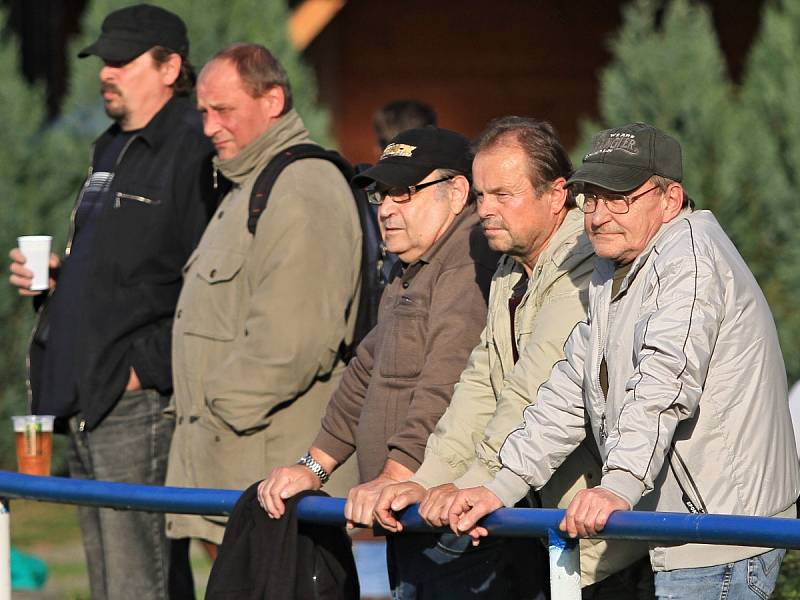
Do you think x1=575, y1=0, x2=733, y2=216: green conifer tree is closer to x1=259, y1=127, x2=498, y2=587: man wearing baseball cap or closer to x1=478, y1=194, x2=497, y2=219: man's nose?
x1=259, y1=127, x2=498, y2=587: man wearing baseball cap

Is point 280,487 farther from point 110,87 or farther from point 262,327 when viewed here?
point 110,87

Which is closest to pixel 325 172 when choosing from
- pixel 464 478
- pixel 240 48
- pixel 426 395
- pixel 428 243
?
pixel 240 48

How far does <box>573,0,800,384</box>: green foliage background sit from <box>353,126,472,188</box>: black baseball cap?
198 inches

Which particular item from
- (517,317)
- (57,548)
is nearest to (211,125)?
(517,317)

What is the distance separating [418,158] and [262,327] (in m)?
0.80

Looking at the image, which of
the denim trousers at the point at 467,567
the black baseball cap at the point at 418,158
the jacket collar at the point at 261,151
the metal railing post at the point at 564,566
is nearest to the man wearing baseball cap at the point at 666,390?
the metal railing post at the point at 564,566

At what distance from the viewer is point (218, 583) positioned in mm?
3568

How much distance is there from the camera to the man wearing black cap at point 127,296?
4.95m

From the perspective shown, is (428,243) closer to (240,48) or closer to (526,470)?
(526,470)

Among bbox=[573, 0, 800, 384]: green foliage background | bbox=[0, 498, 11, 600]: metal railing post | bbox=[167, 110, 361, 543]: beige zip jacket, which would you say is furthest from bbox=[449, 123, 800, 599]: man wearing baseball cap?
bbox=[573, 0, 800, 384]: green foliage background

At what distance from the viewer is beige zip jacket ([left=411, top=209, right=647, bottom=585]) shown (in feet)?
11.3

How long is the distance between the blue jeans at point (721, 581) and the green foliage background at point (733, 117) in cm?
578

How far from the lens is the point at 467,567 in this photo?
3.72 m

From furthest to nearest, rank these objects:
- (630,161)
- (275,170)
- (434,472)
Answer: (275,170) → (434,472) → (630,161)
